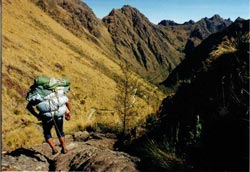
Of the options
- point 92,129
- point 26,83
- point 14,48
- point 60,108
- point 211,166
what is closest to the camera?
point 211,166

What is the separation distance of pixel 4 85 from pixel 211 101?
35293 millimetres

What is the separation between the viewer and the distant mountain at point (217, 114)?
566cm

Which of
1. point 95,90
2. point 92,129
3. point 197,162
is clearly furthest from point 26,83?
point 197,162

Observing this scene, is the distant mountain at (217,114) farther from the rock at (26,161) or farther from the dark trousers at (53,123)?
the rock at (26,161)

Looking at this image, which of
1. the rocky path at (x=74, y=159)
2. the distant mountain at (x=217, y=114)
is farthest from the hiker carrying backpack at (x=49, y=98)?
the distant mountain at (x=217, y=114)

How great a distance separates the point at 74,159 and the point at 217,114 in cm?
308

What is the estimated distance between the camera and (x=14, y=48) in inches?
2245

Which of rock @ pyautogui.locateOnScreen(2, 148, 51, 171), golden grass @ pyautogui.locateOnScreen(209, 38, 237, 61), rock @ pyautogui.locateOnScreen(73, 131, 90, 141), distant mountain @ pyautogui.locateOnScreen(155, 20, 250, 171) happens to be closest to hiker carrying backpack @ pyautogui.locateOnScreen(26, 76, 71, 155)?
rock @ pyautogui.locateOnScreen(2, 148, 51, 171)

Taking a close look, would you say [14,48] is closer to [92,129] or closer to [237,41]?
[92,129]

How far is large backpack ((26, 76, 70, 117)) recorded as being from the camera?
Result: 25.6 feet

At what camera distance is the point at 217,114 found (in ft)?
20.9

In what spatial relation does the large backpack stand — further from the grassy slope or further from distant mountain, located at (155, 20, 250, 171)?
the grassy slope

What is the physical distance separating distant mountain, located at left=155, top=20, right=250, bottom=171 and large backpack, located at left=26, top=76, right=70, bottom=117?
2.13m

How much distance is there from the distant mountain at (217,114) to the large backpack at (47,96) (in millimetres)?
2133
